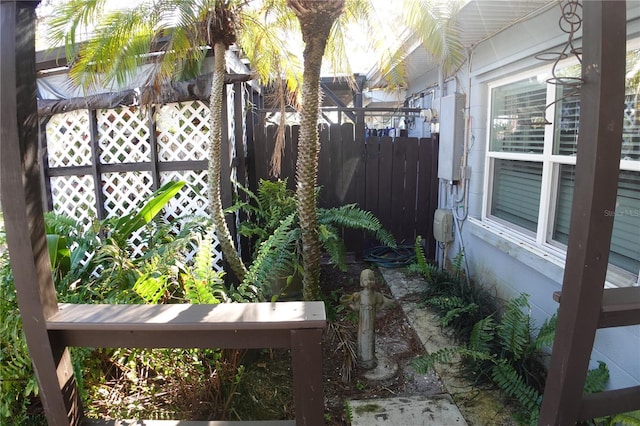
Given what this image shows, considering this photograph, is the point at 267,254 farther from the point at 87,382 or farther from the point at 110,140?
the point at 110,140

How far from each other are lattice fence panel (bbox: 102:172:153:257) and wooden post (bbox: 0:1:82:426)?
3537 millimetres

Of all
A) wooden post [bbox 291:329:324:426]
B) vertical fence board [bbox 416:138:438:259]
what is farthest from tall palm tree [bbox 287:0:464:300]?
wooden post [bbox 291:329:324:426]

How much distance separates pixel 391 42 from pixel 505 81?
1217 millimetres

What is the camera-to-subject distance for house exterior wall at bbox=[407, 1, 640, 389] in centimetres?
254

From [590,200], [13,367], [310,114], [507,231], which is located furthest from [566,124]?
Answer: [13,367]

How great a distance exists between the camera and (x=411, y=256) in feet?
19.7

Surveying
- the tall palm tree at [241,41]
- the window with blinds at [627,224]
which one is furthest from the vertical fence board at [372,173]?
the window with blinds at [627,224]

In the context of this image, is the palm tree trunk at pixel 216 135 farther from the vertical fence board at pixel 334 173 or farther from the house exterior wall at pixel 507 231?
the house exterior wall at pixel 507 231

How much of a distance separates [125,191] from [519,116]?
4.46m

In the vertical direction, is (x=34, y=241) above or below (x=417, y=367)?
above

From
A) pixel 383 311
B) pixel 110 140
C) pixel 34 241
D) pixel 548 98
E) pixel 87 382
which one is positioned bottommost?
pixel 383 311

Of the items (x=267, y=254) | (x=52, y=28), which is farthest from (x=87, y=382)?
(x=52, y=28)

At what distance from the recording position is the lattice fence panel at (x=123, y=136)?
4.87 meters

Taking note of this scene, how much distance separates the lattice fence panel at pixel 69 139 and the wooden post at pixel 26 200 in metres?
3.99
